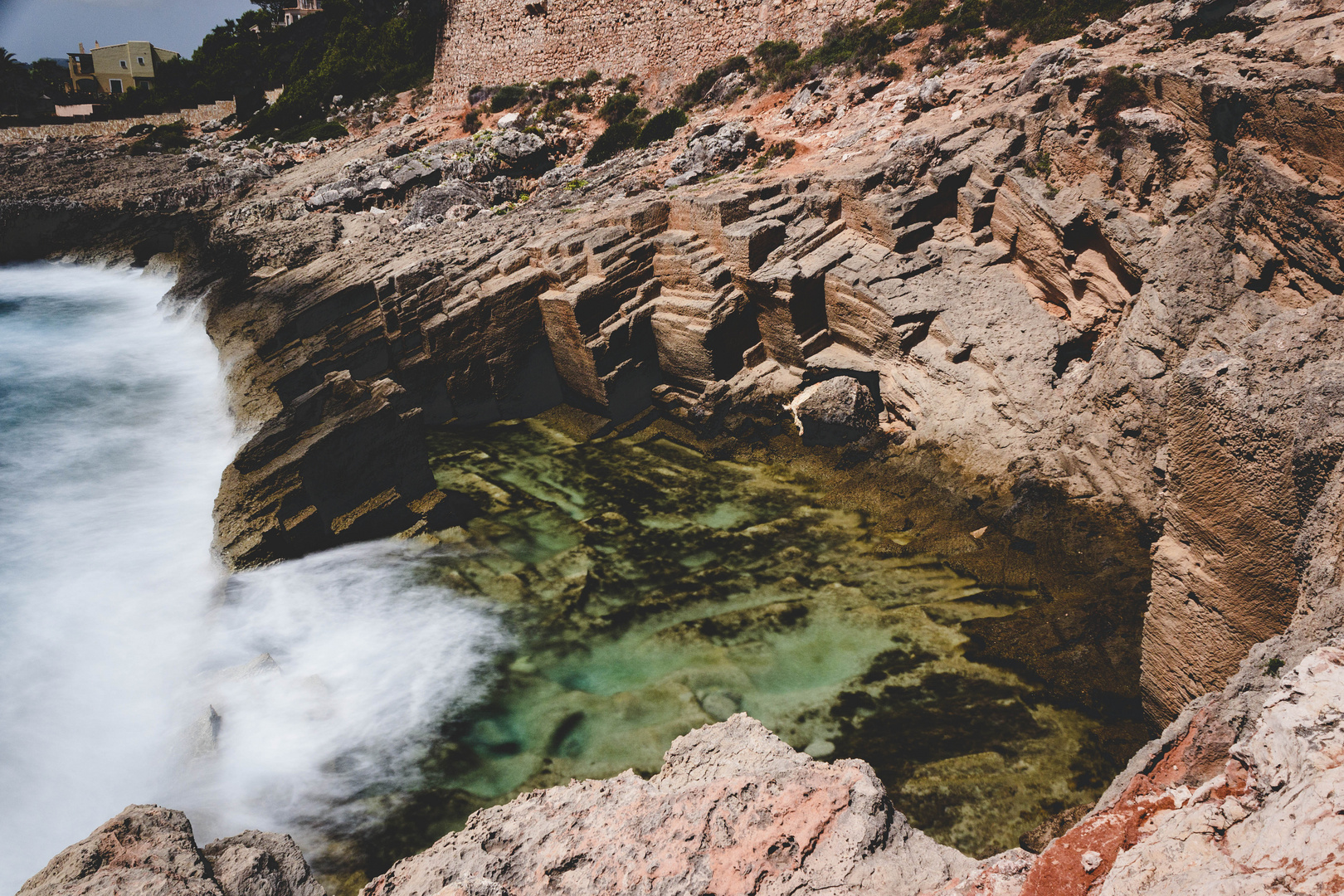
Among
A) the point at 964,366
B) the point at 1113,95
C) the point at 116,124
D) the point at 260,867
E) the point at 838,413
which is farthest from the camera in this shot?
the point at 116,124

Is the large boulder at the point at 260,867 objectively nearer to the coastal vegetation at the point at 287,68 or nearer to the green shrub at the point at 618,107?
the green shrub at the point at 618,107

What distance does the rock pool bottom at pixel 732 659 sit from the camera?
20.9 feet

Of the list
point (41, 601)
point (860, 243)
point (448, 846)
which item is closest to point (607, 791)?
point (448, 846)

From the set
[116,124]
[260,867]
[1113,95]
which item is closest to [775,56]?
[1113,95]

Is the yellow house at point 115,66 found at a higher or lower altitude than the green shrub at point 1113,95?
higher

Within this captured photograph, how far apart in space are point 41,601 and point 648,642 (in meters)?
7.39

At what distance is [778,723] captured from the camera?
6996 mm

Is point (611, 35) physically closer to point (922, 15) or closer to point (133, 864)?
point (922, 15)

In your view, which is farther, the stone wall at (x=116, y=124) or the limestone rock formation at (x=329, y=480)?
the stone wall at (x=116, y=124)

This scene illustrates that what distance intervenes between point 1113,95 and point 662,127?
12721 mm

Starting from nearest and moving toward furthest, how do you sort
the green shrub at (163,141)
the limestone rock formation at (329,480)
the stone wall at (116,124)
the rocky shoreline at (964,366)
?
the rocky shoreline at (964,366) → the limestone rock formation at (329,480) → the green shrub at (163,141) → the stone wall at (116,124)

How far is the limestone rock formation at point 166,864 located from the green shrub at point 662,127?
62.1 ft

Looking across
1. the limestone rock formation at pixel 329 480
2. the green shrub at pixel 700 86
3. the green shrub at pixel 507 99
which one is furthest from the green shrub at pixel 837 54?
the limestone rock formation at pixel 329 480

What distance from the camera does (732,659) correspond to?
25.6ft
